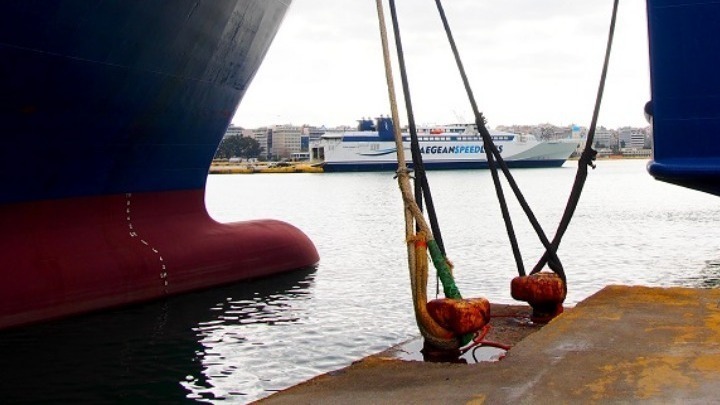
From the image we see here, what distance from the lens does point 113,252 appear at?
9.93m

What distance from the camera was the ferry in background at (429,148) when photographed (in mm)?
99375

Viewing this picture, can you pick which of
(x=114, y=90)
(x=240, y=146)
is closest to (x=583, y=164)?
(x=114, y=90)

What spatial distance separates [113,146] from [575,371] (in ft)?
24.0

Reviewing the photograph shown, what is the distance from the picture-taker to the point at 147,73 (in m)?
10.0

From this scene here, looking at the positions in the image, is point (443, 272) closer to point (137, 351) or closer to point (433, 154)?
point (137, 351)

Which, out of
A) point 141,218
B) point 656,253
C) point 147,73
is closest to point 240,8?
point 147,73

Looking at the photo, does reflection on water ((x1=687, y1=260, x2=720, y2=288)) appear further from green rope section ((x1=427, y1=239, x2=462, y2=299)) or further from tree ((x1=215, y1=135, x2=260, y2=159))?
tree ((x1=215, y1=135, x2=260, y2=159))

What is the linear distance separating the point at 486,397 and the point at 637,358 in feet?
3.78

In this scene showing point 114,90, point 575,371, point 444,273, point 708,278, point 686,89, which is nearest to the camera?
point 575,371

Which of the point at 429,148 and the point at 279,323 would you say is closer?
the point at 279,323

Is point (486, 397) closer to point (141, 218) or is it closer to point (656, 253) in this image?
point (141, 218)

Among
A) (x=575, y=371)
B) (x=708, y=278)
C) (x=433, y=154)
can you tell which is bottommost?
(x=708, y=278)

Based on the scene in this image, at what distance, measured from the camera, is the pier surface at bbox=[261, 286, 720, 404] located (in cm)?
387

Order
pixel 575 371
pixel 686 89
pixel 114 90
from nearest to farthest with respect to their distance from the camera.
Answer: pixel 575 371
pixel 686 89
pixel 114 90
